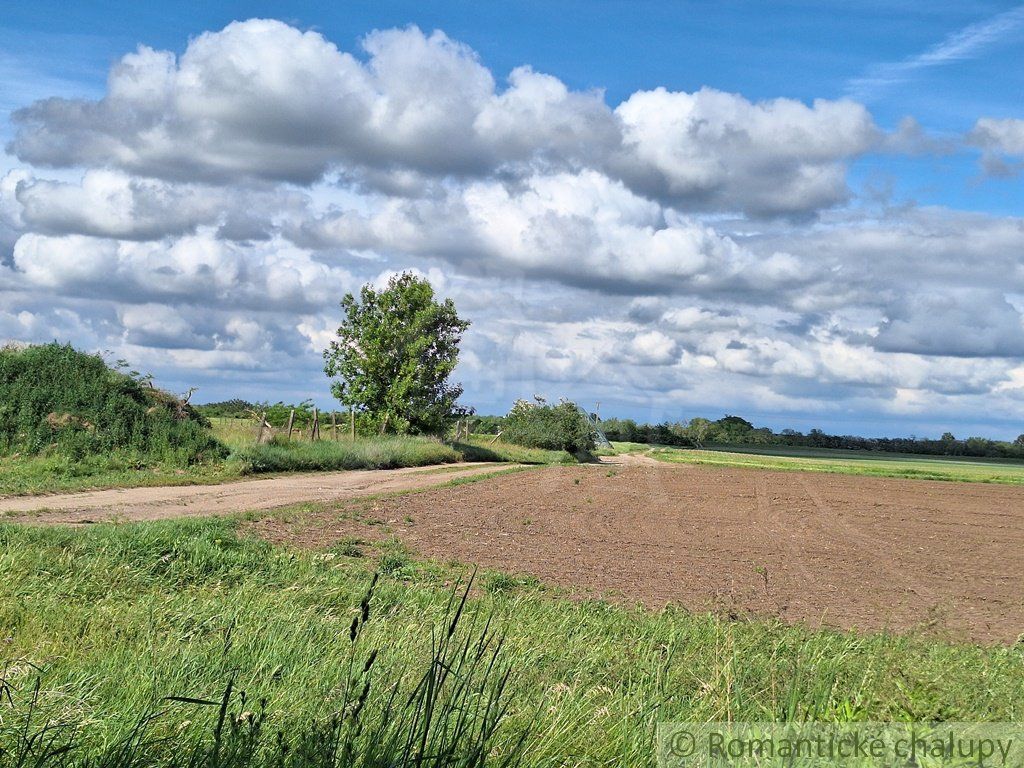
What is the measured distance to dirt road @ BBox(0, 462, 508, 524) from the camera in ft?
50.4

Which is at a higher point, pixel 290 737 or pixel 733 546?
pixel 290 737

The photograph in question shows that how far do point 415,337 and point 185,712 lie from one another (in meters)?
41.8

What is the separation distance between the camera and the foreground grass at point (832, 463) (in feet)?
178

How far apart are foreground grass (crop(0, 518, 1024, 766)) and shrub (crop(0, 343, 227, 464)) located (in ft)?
48.9

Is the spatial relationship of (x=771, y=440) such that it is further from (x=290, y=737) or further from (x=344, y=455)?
(x=290, y=737)

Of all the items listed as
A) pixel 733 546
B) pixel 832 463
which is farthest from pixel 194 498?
pixel 832 463

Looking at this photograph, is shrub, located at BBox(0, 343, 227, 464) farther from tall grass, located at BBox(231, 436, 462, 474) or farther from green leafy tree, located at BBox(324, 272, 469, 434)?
green leafy tree, located at BBox(324, 272, 469, 434)

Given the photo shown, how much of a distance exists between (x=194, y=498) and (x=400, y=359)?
2616 centimetres

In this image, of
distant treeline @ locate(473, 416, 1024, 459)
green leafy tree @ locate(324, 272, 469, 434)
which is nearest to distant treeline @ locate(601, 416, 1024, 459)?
distant treeline @ locate(473, 416, 1024, 459)

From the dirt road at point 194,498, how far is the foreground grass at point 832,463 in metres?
33.6

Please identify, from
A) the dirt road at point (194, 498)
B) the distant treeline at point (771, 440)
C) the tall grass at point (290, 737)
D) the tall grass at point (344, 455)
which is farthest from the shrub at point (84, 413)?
the distant treeline at point (771, 440)

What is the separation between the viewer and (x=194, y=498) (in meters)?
19.7

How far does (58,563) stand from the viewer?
8.95 meters

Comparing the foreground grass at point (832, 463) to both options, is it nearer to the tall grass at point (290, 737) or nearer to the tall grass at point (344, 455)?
the tall grass at point (344, 455)
